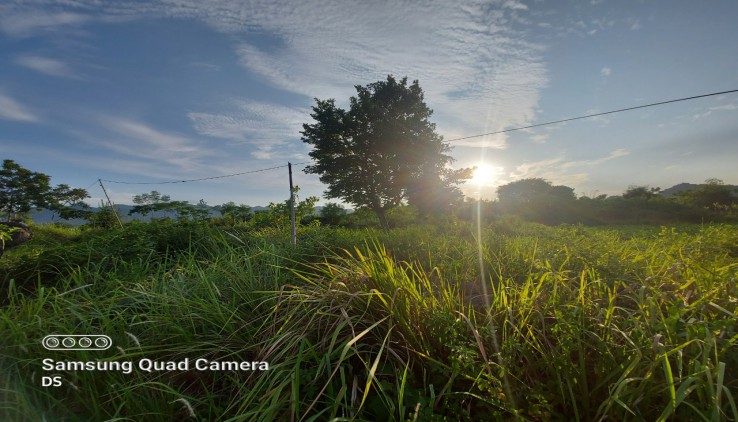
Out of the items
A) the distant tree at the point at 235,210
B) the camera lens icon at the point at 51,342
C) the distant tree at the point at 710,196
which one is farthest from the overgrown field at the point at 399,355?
the distant tree at the point at 710,196

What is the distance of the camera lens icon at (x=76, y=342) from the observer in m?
1.72

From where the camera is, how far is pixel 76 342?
1749mm

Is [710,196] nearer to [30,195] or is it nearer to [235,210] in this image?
[235,210]

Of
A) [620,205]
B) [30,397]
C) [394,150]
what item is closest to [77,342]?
[30,397]

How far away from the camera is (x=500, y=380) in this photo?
1.18m

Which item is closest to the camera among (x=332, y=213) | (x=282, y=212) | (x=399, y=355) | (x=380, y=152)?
(x=399, y=355)

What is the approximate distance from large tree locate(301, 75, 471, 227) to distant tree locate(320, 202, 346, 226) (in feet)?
5.90

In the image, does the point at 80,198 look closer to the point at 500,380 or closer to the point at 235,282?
the point at 235,282

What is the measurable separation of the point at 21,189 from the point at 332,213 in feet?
100

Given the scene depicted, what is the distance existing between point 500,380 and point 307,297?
47.2 inches

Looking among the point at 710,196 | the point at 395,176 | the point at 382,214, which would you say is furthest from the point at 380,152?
the point at 710,196

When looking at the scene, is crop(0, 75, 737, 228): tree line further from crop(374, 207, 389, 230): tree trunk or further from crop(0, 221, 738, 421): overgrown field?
crop(0, 221, 738, 421): overgrown field

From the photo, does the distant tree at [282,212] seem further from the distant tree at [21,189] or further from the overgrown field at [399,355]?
the distant tree at [21,189]

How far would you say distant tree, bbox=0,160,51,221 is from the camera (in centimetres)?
2439
